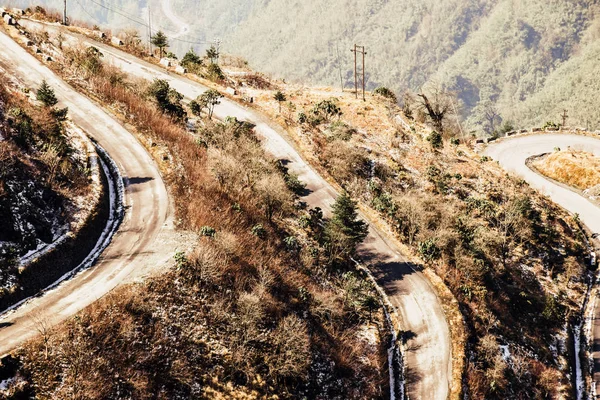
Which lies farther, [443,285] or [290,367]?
[443,285]

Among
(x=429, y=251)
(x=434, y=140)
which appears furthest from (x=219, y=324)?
(x=434, y=140)

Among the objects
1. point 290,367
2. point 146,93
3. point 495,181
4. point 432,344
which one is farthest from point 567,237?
point 146,93

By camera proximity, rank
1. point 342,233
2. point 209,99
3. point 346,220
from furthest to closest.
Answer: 1. point 209,99
2. point 346,220
3. point 342,233

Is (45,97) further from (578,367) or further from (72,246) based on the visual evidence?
(578,367)

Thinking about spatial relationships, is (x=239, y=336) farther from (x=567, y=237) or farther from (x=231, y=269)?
(x=567, y=237)

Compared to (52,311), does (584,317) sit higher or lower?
lower

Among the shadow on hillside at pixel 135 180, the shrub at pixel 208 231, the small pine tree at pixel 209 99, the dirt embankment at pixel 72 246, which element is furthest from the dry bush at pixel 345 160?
the dirt embankment at pixel 72 246
